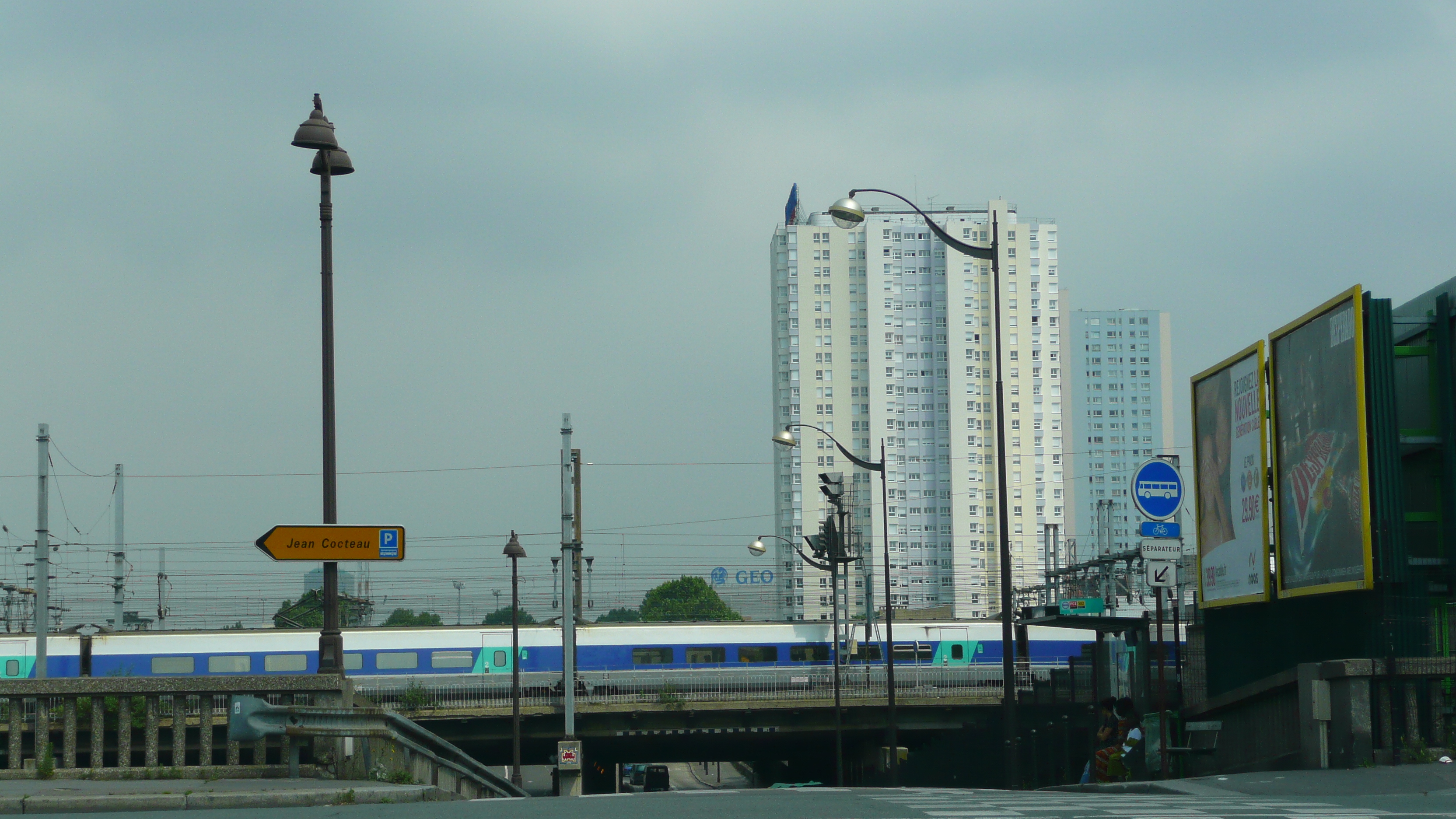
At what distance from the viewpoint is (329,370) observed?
48.6 feet

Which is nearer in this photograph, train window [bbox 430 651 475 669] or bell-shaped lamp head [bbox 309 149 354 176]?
bell-shaped lamp head [bbox 309 149 354 176]

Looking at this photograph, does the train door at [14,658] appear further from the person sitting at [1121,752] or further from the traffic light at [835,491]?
the person sitting at [1121,752]

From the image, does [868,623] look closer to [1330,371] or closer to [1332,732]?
[1330,371]

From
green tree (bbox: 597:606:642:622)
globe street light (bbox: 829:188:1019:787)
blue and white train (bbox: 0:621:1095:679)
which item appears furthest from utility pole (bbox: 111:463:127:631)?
green tree (bbox: 597:606:642:622)

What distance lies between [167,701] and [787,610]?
162086 millimetres

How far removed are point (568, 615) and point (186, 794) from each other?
3163 cm

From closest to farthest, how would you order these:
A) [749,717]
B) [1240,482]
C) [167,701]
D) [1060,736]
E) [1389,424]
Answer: [167,701] < [1389,424] < [1240,482] < [1060,736] < [749,717]

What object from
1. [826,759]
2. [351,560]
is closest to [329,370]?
[351,560]

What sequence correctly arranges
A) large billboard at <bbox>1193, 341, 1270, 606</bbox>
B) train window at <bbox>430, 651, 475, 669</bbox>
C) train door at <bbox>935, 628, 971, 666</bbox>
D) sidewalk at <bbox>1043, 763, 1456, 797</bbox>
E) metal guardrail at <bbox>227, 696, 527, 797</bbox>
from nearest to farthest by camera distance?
metal guardrail at <bbox>227, 696, 527, 797</bbox>
sidewalk at <bbox>1043, 763, 1456, 797</bbox>
large billboard at <bbox>1193, 341, 1270, 606</bbox>
train window at <bbox>430, 651, 475, 669</bbox>
train door at <bbox>935, 628, 971, 666</bbox>

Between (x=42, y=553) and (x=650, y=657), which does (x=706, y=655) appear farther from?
(x=42, y=553)

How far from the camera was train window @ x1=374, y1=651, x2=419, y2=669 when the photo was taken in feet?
161

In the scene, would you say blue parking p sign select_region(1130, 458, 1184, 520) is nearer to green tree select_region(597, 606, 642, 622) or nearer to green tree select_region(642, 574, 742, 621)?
green tree select_region(642, 574, 742, 621)

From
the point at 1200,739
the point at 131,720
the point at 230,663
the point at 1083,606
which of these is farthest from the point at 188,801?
the point at 230,663

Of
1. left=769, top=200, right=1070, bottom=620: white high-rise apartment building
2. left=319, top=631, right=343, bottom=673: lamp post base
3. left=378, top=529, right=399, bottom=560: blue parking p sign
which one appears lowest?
left=319, top=631, right=343, bottom=673: lamp post base
